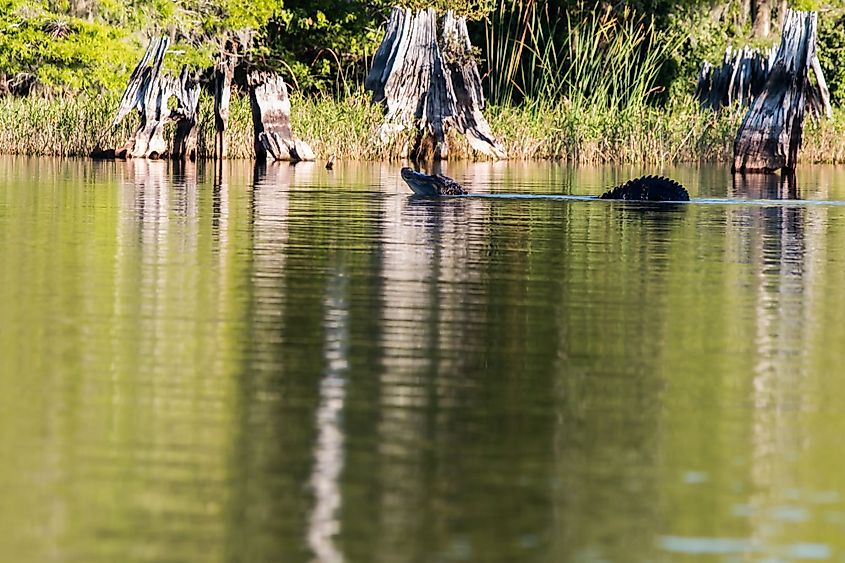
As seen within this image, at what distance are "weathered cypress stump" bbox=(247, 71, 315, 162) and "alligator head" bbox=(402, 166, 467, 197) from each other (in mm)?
15491

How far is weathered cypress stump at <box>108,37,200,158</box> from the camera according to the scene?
3859cm

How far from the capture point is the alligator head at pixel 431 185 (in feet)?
74.9

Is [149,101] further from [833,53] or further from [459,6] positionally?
[833,53]

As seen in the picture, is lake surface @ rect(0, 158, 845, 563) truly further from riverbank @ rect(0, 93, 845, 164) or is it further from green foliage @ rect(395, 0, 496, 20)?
green foliage @ rect(395, 0, 496, 20)

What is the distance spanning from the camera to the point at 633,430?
7.00 metres

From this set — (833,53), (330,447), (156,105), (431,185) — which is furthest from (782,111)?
(330,447)

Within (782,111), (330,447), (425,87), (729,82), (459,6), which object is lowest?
(330,447)

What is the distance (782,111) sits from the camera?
33.9m

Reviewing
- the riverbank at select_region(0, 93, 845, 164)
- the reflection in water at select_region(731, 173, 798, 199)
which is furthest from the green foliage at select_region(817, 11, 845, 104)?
the reflection in water at select_region(731, 173, 798, 199)

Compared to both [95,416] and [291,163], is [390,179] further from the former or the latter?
[95,416]

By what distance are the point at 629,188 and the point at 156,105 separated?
61.3 feet

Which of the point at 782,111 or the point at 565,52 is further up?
the point at 565,52

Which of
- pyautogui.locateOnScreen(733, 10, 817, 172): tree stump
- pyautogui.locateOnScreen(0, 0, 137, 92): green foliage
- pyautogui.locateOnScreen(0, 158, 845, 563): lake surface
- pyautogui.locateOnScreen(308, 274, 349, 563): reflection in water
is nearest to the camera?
pyautogui.locateOnScreen(308, 274, 349, 563): reflection in water

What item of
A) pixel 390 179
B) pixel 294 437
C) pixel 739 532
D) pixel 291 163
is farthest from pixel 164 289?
pixel 291 163
